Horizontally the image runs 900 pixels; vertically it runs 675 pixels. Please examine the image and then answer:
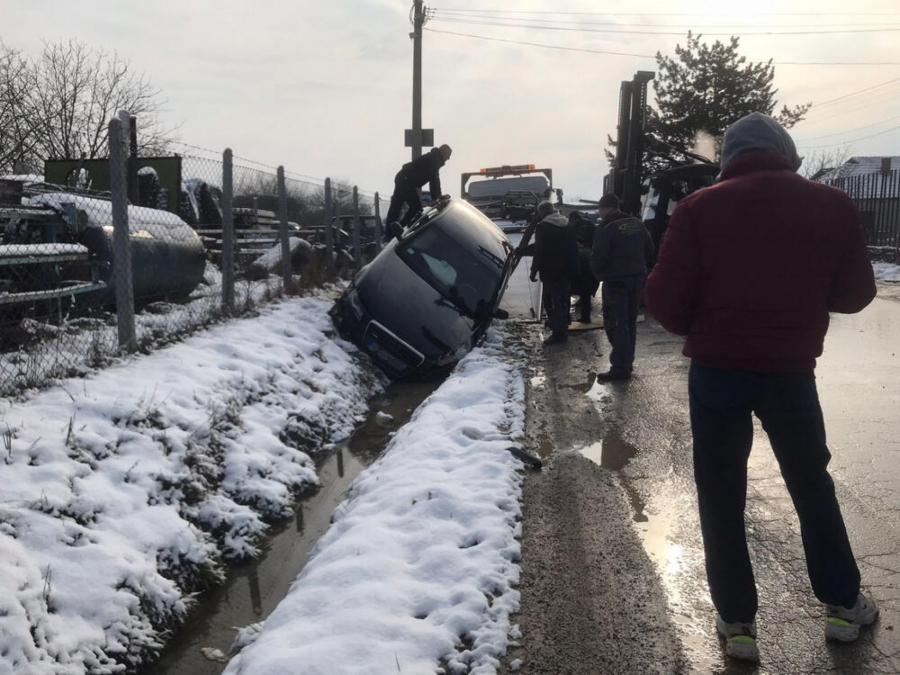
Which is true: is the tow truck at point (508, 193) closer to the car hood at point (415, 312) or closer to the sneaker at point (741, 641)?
the car hood at point (415, 312)

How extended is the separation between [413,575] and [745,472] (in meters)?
1.59

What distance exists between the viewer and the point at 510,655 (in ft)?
9.78

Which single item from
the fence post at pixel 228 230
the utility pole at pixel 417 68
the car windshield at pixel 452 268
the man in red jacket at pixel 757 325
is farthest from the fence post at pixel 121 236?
the utility pole at pixel 417 68

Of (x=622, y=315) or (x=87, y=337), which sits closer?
(x=87, y=337)

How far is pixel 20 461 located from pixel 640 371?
6.14 metres

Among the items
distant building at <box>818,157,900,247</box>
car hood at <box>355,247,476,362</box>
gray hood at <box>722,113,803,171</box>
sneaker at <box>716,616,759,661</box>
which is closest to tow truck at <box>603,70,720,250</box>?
car hood at <box>355,247,476,362</box>

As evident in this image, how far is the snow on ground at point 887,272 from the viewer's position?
61.6 feet

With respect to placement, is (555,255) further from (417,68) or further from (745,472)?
(417,68)

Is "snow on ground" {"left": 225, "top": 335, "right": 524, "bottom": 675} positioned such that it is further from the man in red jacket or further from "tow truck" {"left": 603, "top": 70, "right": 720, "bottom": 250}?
"tow truck" {"left": 603, "top": 70, "right": 720, "bottom": 250}

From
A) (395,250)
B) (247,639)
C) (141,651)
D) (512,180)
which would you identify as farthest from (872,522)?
(512,180)

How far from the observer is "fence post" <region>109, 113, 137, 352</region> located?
6.24 metres

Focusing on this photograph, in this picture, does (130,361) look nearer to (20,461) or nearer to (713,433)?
(20,461)

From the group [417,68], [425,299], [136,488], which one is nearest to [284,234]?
[425,299]

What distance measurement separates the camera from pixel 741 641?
112 inches
